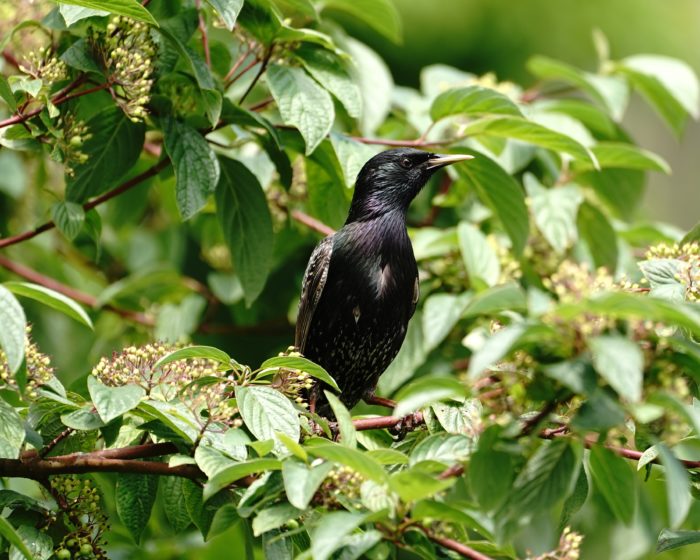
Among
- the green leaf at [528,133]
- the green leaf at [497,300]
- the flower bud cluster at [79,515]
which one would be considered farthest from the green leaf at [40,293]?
the green leaf at [528,133]

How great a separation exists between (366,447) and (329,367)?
47.5 inches

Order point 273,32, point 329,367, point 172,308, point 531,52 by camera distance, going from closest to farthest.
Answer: point 273,32 → point 329,367 → point 172,308 → point 531,52

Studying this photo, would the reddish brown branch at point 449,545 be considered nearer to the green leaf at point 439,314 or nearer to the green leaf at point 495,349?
the green leaf at point 495,349

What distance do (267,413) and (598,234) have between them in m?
2.51

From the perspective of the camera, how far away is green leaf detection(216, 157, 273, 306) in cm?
366

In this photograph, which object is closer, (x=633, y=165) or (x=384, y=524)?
(x=384, y=524)

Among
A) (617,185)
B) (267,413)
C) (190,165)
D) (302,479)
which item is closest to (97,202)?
(190,165)

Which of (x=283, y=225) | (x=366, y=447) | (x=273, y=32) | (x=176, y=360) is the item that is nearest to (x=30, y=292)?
(x=176, y=360)

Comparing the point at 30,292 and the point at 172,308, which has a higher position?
the point at 30,292

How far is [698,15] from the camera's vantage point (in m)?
9.62

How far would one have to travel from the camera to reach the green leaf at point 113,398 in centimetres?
246

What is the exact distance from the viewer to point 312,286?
13.5 ft

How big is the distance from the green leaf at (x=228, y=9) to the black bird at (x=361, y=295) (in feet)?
4.01

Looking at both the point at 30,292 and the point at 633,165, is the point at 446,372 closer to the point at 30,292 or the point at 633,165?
the point at 633,165
